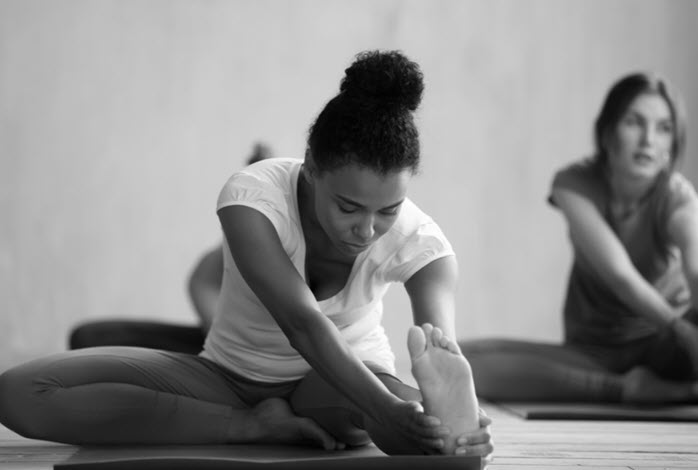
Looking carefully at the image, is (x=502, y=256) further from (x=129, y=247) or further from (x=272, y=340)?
(x=272, y=340)

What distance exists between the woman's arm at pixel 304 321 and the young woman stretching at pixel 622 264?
4.86 feet

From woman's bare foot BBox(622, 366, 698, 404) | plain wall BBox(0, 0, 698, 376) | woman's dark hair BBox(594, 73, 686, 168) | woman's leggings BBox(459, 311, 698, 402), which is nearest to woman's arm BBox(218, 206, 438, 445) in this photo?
woman's leggings BBox(459, 311, 698, 402)

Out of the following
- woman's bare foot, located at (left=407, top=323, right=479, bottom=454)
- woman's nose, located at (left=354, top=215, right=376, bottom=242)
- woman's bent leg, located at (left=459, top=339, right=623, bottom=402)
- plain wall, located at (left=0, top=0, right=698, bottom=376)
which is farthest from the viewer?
plain wall, located at (left=0, top=0, right=698, bottom=376)

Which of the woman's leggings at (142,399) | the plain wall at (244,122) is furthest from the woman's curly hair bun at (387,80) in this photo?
the plain wall at (244,122)

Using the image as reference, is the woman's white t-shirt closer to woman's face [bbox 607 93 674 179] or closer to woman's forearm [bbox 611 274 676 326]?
woman's forearm [bbox 611 274 676 326]

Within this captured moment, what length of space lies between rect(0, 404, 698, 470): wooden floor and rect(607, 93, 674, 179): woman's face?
0.86 m

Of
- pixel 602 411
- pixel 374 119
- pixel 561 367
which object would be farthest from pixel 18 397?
pixel 561 367

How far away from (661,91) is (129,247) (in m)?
2.75

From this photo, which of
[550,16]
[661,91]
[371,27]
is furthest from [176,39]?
[661,91]

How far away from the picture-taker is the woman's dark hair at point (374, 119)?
164 centimetres

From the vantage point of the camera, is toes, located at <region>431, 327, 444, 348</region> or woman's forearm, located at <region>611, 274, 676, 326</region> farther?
woman's forearm, located at <region>611, 274, 676, 326</region>

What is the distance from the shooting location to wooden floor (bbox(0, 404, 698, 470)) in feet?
5.89

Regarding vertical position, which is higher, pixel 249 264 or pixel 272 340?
pixel 249 264

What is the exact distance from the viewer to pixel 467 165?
5074 mm
